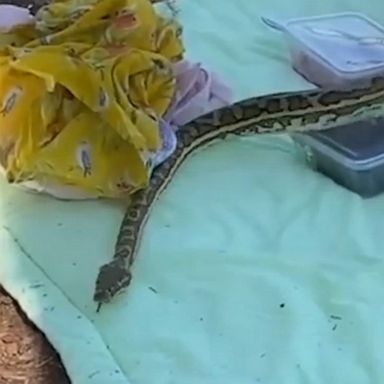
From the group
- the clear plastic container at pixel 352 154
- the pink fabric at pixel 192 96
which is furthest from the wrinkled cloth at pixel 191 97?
the clear plastic container at pixel 352 154

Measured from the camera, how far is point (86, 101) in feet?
5.74

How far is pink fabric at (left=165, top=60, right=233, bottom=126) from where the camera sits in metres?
1.90

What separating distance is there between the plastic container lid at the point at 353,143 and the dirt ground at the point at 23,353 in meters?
0.53

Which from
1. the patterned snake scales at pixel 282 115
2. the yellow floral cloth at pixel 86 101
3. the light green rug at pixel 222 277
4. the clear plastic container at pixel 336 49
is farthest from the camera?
the clear plastic container at pixel 336 49

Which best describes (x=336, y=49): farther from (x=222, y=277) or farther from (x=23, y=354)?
(x=23, y=354)

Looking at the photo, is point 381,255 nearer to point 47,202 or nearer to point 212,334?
point 212,334

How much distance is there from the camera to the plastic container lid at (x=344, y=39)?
2.05 meters

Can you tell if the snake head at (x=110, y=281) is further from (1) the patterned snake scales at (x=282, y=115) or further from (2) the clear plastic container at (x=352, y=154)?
(2) the clear plastic container at (x=352, y=154)

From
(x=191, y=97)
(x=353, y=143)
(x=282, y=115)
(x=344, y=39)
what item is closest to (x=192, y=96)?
(x=191, y=97)

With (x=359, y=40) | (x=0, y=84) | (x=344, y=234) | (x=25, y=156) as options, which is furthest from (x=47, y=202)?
(x=359, y=40)

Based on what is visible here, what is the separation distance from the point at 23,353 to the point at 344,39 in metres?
0.92

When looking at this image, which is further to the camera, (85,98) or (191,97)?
(191,97)

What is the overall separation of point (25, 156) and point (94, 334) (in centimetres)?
36

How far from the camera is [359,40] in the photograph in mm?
2150
